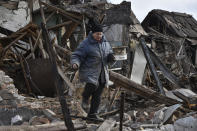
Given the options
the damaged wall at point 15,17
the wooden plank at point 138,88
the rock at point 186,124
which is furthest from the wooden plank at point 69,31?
the rock at point 186,124

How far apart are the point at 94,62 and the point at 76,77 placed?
4.27 meters

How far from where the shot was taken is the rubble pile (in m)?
4.54

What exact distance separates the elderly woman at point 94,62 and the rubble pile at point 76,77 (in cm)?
44

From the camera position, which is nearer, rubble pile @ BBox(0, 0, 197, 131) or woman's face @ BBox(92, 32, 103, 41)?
rubble pile @ BBox(0, 0, 197, 131)

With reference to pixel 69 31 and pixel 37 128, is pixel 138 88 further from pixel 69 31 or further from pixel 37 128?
pixel 69 31

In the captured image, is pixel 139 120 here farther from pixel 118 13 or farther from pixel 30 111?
pixel 118 13

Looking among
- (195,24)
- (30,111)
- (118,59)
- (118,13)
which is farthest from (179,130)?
(195,24)

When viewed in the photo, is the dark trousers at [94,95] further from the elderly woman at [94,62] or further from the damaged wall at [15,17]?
the damaged wall at [15,17]

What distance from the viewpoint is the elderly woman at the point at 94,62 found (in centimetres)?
462

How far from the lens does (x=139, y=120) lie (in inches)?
217

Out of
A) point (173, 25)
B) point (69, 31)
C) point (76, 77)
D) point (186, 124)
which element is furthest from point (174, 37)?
point (186, 124)

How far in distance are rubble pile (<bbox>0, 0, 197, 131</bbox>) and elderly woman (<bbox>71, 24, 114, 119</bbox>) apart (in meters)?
0.44

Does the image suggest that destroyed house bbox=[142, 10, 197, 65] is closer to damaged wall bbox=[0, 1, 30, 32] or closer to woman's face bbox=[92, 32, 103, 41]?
damaged wall bbox=[0, 1, 30, 32]

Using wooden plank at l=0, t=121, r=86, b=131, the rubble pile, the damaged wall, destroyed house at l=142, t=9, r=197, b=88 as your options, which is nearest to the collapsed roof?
destroyed house at l=142, t=9, r=197, b=88
